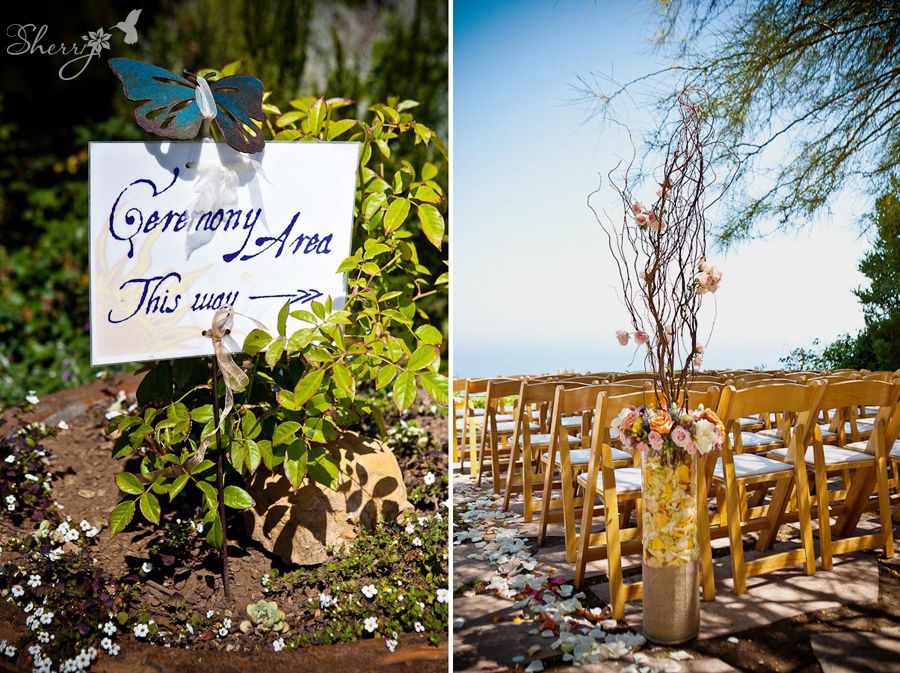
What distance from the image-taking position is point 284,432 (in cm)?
233

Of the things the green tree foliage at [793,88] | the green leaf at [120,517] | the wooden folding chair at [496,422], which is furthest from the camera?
the green tree foliage at [793,88]

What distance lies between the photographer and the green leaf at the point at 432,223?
260 cm

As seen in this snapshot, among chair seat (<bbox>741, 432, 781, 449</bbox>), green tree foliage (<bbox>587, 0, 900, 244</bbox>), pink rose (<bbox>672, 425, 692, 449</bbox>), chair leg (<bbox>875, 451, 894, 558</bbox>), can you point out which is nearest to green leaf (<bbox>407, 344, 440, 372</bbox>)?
pink rose (<bbox>672, 425, 692, 449</bbox>)

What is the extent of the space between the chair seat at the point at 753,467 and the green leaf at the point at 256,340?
177 centimetres

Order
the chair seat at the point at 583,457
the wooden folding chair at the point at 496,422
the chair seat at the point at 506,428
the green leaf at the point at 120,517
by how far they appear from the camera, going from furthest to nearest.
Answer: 1. the chair seat at the point at 506,428
2. the wooden folding chair at the point at 496,422
3. the chair seat at the point at 583,457
4. the green leaf at the point at 120,517

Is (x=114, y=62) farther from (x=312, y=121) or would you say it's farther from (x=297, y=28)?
(x=297, y=28)

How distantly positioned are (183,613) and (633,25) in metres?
5.50

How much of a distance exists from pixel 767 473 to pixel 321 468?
167 centimetres

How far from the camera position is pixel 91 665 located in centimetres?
206

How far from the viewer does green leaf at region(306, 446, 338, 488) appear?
8.03 feet

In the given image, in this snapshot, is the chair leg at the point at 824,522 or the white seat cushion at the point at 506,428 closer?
the chair leg at the point at 824,522

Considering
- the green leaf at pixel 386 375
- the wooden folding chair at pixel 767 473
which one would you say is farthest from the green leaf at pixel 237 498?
the wooden folding chair at pixel 767 473

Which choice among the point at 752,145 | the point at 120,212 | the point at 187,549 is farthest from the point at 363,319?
the point at 752,145

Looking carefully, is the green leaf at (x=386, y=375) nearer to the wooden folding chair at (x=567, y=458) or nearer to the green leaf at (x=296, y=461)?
the green leaf at (x=296, y=461)
